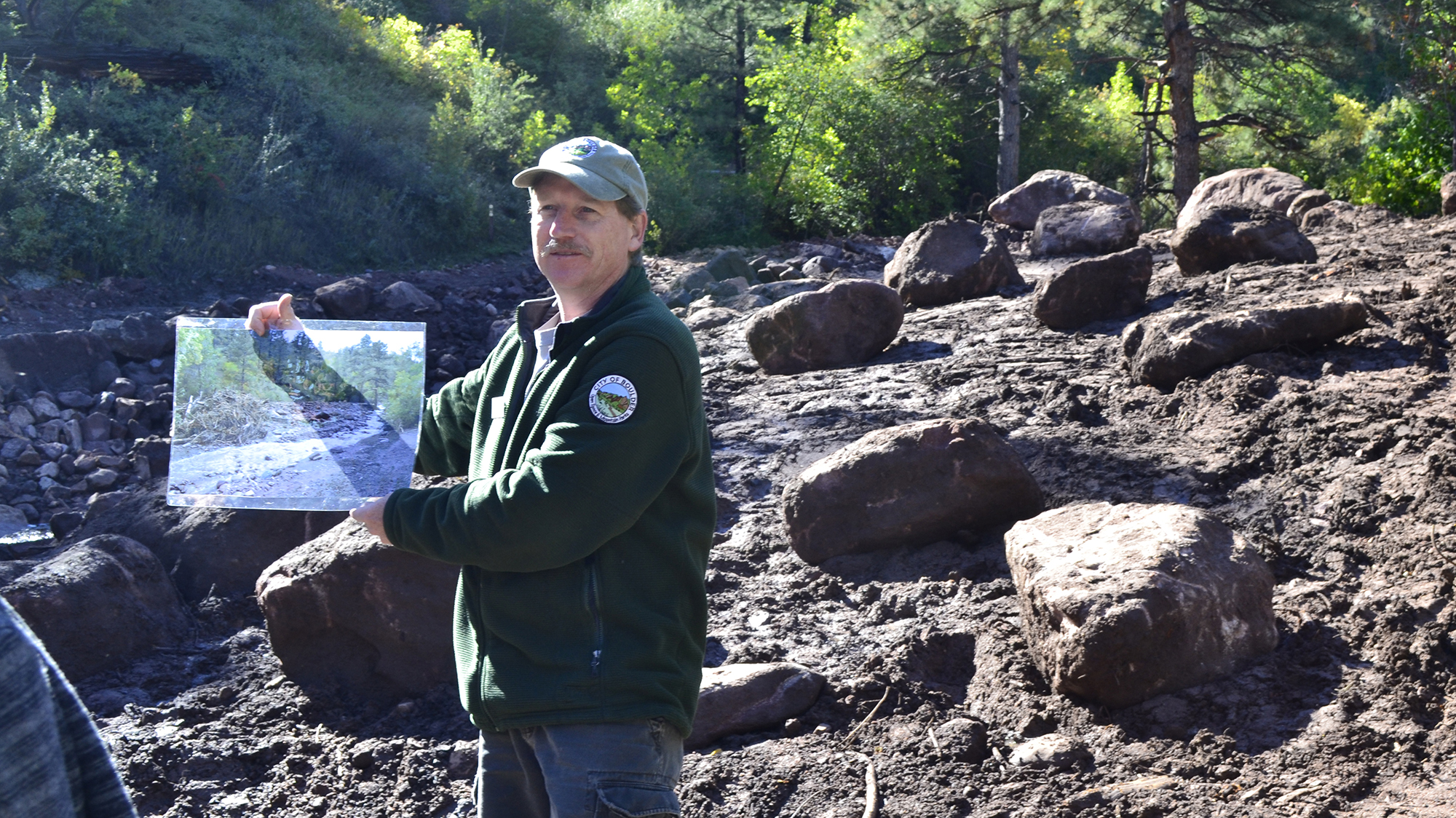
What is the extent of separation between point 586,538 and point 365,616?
2.75 meters

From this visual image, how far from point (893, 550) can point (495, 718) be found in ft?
10.6

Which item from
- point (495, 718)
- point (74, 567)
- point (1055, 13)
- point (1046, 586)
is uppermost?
point (1055, 13)

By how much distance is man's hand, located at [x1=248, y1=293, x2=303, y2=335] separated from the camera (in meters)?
2.56

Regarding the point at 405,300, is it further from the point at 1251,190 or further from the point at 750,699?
the point at 1251,190

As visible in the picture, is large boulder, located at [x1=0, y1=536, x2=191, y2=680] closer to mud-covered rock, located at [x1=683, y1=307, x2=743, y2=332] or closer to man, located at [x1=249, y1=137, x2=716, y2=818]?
man, located at [x1=249, y1=137, x2=716, y2=818]

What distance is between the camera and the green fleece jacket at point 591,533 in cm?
184

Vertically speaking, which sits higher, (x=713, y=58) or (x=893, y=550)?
(x=713, y=58)

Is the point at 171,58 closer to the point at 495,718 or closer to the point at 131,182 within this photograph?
the point at 131,182

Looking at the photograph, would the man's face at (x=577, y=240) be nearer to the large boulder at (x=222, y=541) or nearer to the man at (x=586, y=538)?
the man at (x=586, y=538)

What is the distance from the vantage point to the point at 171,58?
57.2 feet

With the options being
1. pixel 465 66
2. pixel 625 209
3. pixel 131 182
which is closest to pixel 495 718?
pixel 625 209

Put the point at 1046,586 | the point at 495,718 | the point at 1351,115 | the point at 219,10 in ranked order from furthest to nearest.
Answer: the point at 1351,115 < the point at 219,10 < the point at 1046,586 < the point at 495,718

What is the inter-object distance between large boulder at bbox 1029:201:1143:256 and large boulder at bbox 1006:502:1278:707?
7.19m

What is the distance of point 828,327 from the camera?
311 inches
